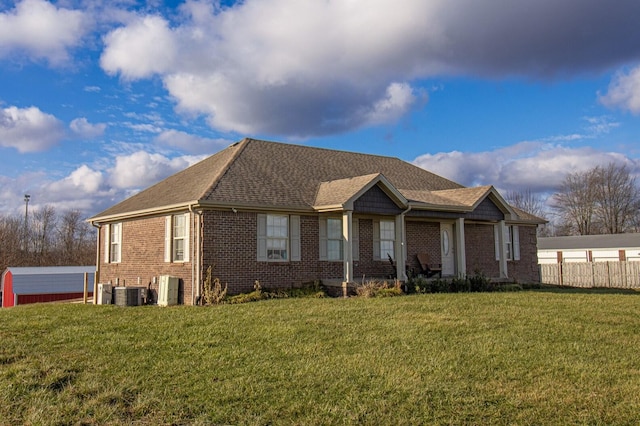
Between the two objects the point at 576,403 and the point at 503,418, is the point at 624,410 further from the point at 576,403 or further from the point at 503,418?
the point at 503,418

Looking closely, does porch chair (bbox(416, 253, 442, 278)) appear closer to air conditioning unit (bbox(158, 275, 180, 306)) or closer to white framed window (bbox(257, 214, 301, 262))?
white framed window (bbox(257, 214, 301, 262))

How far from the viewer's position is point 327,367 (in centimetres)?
790

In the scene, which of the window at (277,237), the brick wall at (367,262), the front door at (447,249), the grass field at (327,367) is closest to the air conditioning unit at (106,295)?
the grass field at (327,367)

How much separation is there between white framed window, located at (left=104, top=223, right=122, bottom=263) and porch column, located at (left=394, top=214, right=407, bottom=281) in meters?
10.5

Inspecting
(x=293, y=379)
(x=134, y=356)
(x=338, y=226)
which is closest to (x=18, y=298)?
(x=338, y=226)

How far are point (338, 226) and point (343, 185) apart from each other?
1429mm

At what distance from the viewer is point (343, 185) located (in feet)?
60.5

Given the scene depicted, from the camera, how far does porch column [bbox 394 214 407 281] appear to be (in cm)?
1806

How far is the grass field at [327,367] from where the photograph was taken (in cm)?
627

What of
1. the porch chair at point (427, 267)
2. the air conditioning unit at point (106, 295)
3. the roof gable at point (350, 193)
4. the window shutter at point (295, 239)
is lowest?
the air conditioning unit at point (106, 295)

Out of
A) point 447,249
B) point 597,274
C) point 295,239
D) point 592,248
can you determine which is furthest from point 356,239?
point 592,248

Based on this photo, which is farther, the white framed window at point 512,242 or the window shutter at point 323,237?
the white framed window at point 512,242

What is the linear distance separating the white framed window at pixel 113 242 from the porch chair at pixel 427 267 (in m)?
11.5

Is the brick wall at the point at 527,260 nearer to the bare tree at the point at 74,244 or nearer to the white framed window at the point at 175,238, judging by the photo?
the white framed window at the point at 175,238
